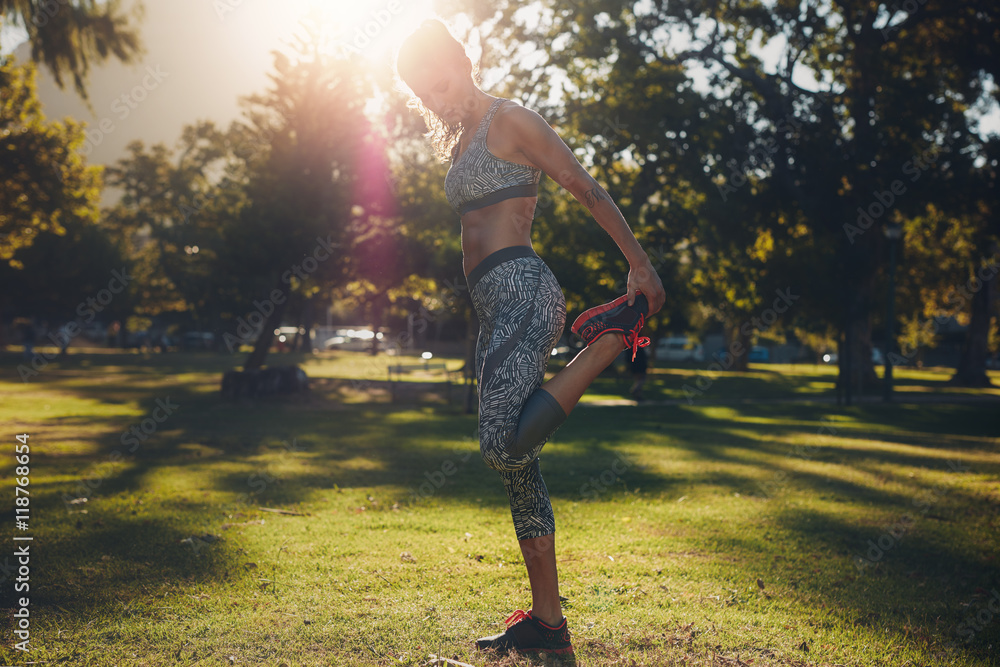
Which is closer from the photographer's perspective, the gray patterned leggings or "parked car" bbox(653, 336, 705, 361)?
the gray patterned leggings

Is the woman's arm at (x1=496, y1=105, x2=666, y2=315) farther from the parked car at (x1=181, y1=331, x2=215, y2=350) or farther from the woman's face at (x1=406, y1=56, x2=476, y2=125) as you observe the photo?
the parked car at (x1=181, y1=331, x2=215, y2=350)

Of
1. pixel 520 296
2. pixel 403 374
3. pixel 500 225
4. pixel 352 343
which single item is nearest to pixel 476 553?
pixel 520 296

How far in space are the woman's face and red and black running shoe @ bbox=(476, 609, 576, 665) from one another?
7.15 feet

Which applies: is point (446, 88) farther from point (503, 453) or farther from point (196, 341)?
point (196, 341)

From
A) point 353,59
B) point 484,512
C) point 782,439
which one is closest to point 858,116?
point 782,439

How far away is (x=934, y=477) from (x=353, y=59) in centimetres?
1948

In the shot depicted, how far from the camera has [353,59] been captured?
21.6 m

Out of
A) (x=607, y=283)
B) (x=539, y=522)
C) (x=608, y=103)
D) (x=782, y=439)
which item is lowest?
Result: (x=782, y=439)

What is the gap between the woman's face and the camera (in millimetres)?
2926

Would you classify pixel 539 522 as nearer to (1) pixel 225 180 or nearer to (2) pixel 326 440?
(2) pixel 326 440

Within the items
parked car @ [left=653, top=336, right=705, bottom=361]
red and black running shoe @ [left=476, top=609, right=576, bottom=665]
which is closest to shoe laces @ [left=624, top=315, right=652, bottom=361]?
red and black running shoe @ [left=476, top=609, right=576, bottom=665]

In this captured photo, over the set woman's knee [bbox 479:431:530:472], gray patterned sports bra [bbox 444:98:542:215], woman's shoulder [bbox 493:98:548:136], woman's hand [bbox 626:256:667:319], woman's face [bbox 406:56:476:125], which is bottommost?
woman's knee [bbox 479:431:530:472]

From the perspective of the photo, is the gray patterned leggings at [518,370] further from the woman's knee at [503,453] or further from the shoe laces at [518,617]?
the shoe laces at [518,617]

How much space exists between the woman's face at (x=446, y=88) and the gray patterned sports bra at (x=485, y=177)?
0.13 metres
